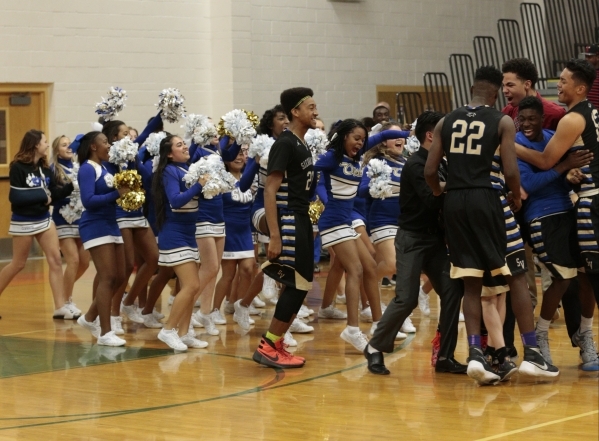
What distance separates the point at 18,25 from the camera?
14461 mm

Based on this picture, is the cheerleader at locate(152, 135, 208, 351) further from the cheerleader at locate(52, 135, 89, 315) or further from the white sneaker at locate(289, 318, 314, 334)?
the cheerleader at locate(52, 135, 89, 315)

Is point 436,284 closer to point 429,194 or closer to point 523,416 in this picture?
point 429,194

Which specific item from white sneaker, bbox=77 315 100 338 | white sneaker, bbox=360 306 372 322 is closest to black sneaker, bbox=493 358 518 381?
white sneaker, bbox=360 306 372 322

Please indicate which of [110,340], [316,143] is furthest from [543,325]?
[110,340]

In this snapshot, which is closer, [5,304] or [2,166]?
[5,304]

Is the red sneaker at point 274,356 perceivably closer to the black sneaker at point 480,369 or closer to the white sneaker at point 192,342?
the white sneaker at point 192,342

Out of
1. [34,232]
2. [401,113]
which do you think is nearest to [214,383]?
[34,232]

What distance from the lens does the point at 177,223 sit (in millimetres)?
8125

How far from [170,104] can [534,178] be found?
11.9ft

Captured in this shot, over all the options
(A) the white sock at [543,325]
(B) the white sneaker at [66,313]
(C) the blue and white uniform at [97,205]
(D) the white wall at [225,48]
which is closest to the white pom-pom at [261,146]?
(C) the blue and white uniform at [97,205]

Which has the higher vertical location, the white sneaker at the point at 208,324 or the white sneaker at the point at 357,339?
the white sneaker at the point at 208,324

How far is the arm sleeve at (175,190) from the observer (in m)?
7.91

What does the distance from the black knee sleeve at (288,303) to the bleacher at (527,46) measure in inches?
392

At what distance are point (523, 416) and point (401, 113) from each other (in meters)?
12.0
